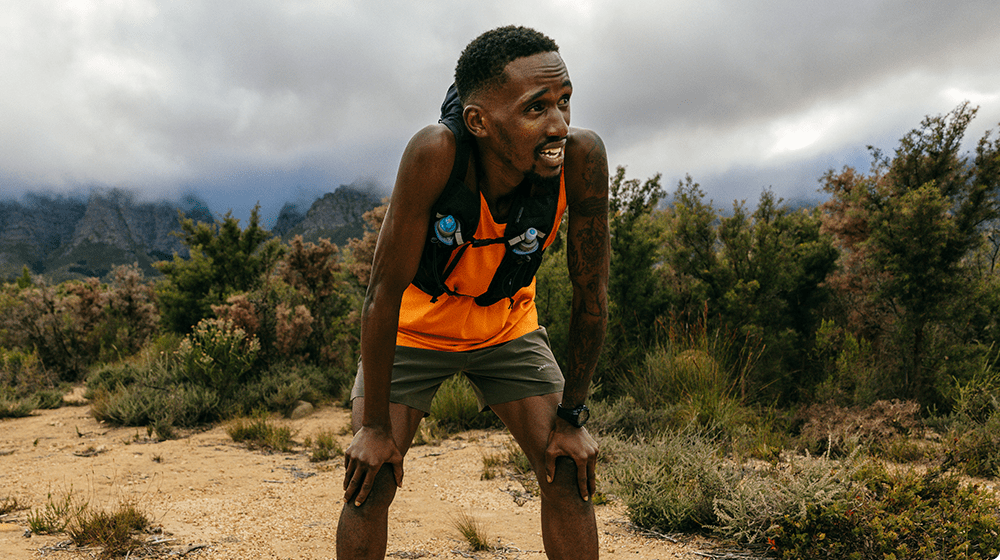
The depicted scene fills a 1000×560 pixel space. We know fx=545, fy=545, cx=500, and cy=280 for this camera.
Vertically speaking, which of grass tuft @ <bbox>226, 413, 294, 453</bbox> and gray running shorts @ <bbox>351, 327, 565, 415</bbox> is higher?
gray running shorts @ <bbox>351, 327, 565, 415</bbox>

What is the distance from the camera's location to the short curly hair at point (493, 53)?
1697mm

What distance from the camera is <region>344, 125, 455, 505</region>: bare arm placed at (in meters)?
1.71

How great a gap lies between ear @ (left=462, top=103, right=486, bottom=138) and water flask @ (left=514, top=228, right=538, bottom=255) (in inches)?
14.4

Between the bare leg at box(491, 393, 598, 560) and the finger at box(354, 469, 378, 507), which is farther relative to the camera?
the bare leg at box(491, 393, 598, 560)

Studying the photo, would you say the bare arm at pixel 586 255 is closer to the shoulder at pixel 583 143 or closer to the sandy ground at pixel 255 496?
the shoulder at pixel 583 143

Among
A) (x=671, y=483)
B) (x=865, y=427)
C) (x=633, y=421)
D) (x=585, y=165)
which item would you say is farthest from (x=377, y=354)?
(x=865, y=427)

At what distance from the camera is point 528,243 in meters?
1.92

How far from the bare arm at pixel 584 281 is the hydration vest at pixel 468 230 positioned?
0.11 m

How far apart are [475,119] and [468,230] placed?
1.19ft

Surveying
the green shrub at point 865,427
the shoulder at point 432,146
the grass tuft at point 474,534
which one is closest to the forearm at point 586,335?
the shoulder at point 432,146

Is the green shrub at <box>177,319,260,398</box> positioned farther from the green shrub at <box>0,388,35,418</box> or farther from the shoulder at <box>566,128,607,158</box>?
the shoulder at <box>566,128,607,158</box>

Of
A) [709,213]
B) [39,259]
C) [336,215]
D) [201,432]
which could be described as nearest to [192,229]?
[201,432]

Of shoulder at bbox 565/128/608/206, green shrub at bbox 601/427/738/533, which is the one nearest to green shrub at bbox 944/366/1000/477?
green shrub at bbox 601/427/738/533

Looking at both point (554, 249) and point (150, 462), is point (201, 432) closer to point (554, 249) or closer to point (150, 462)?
point (150, 462)
